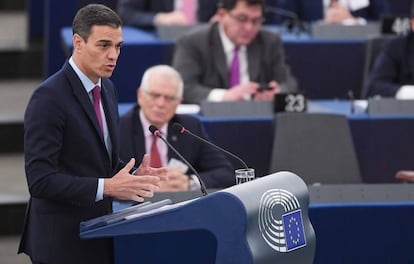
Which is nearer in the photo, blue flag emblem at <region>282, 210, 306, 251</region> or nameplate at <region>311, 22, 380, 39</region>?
blue flag emblem at <region>282, 210, 306, 251</region>

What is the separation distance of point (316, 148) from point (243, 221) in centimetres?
228

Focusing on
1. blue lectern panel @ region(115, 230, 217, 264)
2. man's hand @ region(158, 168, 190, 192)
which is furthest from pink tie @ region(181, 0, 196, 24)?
blue lectern panel @ region(115, 230, 217, 264)

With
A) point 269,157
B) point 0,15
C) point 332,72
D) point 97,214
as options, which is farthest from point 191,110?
point 0,15

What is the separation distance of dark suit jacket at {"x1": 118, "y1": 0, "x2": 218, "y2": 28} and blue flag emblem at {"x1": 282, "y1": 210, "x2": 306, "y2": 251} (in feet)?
13.3

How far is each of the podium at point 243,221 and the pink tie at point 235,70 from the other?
2.89m

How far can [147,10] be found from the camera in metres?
7.40

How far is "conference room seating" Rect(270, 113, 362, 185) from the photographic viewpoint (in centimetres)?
531

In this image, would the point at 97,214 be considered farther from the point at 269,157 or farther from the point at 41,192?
the point at 269,157

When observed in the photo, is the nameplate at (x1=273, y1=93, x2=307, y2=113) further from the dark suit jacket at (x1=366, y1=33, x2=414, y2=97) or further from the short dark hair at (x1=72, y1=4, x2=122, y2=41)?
the short dark hair at (x1=72, y1=4, x2=122, y2=41)

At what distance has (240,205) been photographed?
3.12m

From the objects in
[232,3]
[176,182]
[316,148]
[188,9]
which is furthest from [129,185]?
[188,9]

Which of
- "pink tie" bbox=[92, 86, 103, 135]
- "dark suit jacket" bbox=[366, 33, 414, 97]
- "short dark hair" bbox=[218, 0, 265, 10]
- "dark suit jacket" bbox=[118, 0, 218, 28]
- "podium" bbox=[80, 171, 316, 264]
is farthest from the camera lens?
"dark suit jacket" bbox=[118, 0, 218, 28]

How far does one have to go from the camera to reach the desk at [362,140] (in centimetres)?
557

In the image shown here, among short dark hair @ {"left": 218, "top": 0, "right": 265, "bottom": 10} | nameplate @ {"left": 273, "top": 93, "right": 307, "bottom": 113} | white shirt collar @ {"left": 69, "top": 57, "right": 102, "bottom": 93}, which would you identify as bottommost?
nameplate @ {"left": 273, "top": 93, "right": 307, "bottom": 113}
